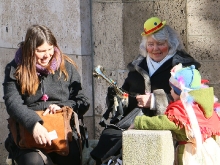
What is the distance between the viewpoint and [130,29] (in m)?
6.58

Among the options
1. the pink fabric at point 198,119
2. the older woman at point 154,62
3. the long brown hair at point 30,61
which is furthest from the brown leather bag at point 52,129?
the pink fabric at point 198,119

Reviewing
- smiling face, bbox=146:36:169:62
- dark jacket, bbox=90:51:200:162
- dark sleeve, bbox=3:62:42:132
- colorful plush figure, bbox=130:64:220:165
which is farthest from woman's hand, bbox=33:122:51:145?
smiling face, bbox=146:36:169:62

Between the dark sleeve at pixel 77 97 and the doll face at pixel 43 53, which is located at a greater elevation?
the doll face at pixel 43 53

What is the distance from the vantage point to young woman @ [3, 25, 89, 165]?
5051 millimetres

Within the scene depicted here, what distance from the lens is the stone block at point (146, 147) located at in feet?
14.3

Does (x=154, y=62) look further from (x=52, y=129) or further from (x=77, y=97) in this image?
(x=52, y=129)

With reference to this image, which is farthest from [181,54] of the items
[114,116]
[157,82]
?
[114,116]

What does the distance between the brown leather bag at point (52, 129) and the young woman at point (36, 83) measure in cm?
6

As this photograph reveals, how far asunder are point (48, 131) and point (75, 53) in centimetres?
190

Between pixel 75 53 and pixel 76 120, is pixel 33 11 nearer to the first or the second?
pixel 75 53

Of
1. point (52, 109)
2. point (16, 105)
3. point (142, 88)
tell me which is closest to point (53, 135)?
point (52, 109)

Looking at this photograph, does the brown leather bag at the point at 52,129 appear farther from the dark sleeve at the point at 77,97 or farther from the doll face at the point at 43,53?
the doll face at the point at 43,53

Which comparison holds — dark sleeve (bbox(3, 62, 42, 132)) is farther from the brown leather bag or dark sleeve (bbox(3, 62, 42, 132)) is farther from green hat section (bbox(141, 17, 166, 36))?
green hat section (bbox(141, 17, 166, 36))

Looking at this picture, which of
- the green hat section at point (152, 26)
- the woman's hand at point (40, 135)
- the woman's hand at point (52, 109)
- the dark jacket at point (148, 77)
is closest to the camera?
the woman's hand at point (40, 135)
